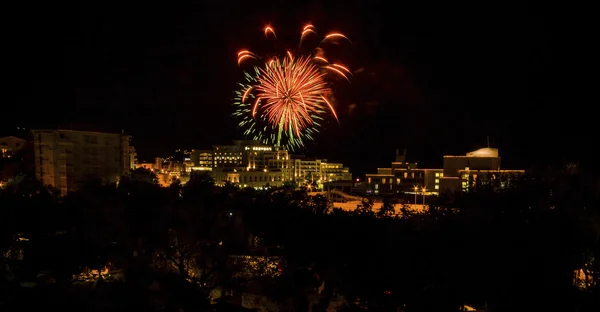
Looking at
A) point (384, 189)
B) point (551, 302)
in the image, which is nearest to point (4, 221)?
point (551, 302)

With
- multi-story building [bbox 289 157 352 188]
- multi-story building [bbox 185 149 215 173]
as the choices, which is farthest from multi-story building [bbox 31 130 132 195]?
multi-story building [bbox 185 149 215 173]

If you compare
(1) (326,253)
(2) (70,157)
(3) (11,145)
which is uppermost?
(3) (11,145)

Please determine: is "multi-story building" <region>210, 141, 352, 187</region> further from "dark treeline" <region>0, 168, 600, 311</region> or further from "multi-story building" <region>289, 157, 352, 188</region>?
"dark treeline" <region>0, 168, 600, 311</region>

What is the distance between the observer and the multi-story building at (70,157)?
2314 cm

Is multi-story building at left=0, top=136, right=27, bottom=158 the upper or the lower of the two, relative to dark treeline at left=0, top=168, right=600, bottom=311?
upper

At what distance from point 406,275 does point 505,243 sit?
233cm

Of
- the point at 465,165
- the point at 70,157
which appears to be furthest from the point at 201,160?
the point at 465,165

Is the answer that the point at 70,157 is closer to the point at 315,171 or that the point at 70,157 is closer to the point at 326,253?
the point at 326,253

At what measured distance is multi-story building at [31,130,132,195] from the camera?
75.9ft

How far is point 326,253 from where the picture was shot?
998 cm

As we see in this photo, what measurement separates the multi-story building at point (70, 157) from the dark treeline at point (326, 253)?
12.5m

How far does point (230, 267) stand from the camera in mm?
8609

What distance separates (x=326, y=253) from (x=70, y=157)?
20.7 metres

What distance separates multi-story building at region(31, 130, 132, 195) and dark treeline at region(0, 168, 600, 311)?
12498mm
